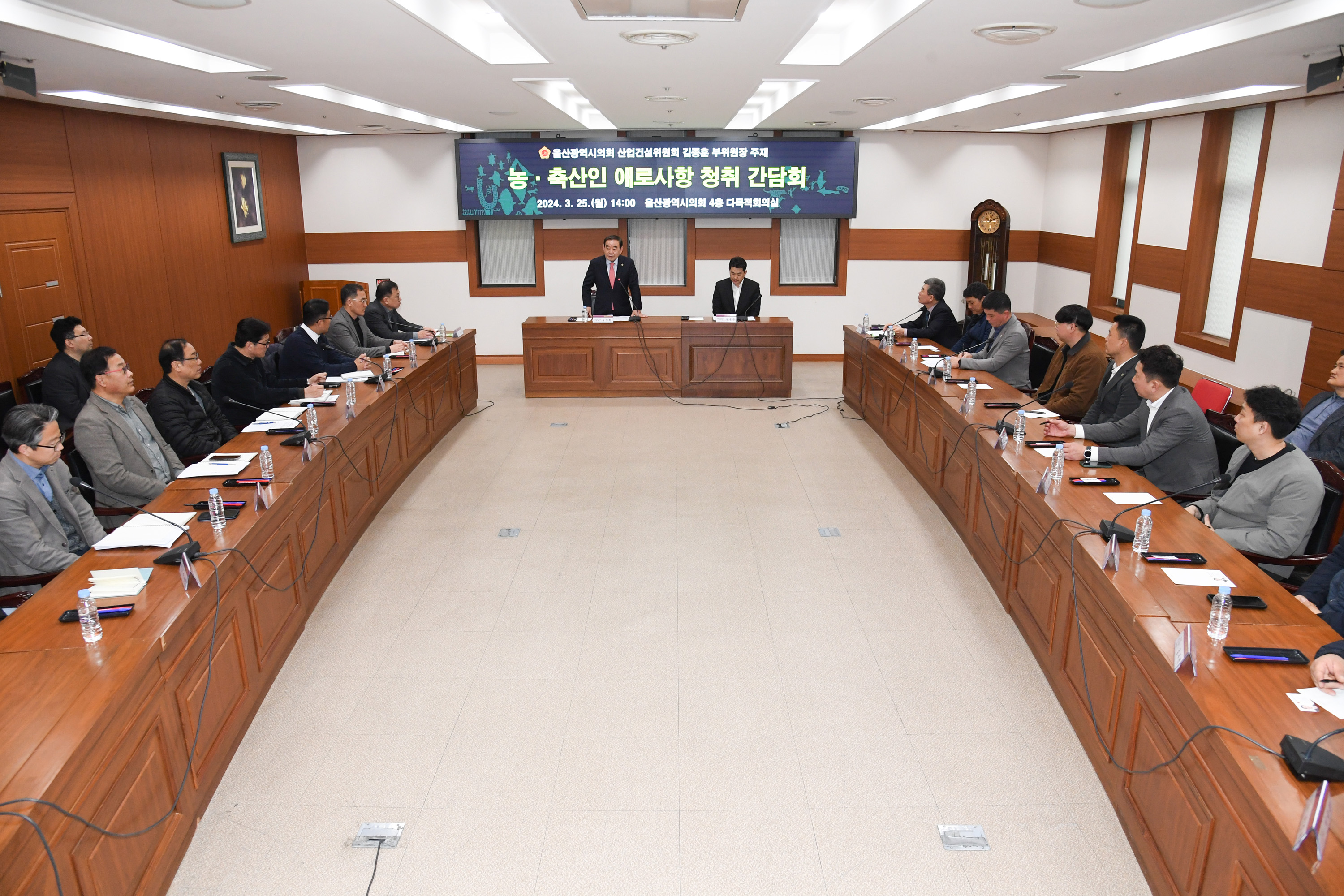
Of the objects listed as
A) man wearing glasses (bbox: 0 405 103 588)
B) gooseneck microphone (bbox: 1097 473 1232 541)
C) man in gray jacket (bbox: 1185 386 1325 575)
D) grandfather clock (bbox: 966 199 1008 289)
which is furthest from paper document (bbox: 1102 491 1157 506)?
grandfather clock (bbox: 966 199 1008 289)

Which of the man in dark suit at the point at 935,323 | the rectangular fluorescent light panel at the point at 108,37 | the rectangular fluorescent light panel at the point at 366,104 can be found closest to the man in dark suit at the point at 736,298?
the man in dark suit at the point at 935,323

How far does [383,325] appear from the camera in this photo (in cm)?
818

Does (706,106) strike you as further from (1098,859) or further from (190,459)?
(1098,859)

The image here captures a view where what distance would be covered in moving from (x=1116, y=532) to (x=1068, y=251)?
7509mm

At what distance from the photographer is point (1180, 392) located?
167 inches

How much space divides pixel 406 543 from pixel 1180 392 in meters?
4.29

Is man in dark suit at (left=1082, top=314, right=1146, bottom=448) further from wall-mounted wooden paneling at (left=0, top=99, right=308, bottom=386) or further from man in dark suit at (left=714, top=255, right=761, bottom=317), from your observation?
wall-mounted wooden paneling at (left=0, top=99, right=308, bottom=386)

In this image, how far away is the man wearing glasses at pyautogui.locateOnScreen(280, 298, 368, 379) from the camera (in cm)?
642

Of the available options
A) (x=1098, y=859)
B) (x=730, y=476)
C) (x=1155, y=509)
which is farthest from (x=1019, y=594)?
(x=730, y=476)

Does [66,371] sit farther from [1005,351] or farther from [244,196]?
[1005,351]

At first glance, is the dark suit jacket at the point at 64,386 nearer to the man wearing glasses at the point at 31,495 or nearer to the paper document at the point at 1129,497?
the man wearing glasses at the point at 31,495

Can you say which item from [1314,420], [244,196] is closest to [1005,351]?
[1314,420]

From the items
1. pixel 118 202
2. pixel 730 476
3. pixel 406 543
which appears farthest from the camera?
pixel 118 202

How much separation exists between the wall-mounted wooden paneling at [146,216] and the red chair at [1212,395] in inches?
315
